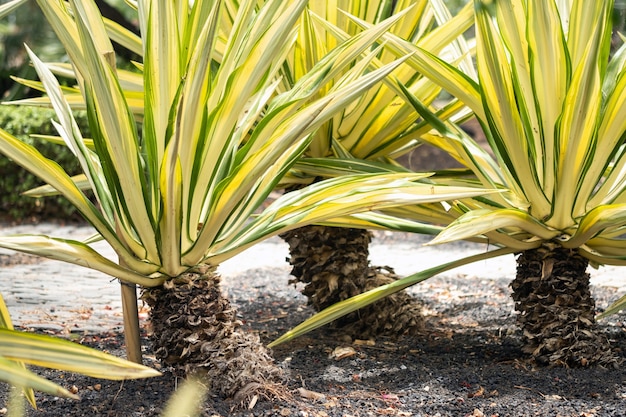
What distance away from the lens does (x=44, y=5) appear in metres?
1.87

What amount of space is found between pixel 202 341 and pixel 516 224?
0.94 meters

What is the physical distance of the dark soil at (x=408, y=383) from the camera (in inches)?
79.9

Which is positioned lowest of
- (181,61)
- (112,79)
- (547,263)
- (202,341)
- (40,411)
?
(40,411)

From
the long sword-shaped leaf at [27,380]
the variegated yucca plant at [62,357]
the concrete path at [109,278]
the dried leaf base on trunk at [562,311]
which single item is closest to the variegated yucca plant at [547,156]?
the dried leaf base on trunk at [562,311]

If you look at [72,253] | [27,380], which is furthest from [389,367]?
[27,380]

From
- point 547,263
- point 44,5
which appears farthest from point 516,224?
point 44,5

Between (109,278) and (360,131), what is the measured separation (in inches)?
93.3

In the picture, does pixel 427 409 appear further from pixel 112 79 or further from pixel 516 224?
pixel 112 79

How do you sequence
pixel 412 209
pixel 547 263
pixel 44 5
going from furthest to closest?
1. pixel 412 209
2. pixel 547 263
3. pixel 44 5

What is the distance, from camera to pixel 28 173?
695 cm

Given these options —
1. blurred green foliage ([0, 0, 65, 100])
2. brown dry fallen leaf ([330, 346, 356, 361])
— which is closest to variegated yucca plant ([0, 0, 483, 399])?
brown dry fallen leaf ([330, 346, 356, 361])

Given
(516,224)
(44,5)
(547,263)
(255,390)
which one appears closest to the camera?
(44,5)

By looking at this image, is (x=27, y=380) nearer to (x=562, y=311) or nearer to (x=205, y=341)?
(x=205, y=341)

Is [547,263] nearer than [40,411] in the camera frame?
No
